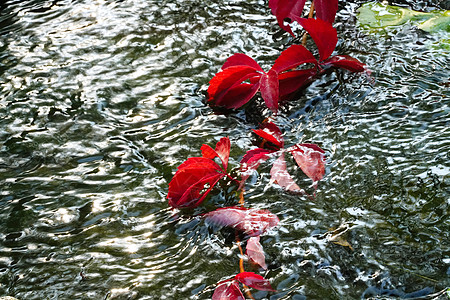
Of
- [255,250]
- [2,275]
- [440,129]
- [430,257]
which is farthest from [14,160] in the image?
[440,129]

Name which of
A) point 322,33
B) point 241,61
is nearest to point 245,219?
point 241,61

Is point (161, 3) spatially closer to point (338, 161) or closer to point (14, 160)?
point (14, 160)

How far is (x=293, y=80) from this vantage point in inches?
62.7

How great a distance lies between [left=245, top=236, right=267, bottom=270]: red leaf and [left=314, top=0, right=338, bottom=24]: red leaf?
880 mm

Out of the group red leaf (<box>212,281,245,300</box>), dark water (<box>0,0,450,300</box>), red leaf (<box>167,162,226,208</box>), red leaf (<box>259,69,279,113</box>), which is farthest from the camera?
red leaf (<box>259,69,279,113</box>)

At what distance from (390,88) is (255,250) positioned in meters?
0.83

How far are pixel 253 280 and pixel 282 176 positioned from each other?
37cm

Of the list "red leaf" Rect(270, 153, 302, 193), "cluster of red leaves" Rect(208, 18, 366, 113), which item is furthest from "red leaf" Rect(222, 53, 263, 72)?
"red leaf" Rect(270, 153, 302, 193)

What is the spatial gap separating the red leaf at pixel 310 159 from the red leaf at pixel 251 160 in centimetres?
9

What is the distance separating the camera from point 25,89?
5.43 ft

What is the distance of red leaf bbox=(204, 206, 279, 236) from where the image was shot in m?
1.13

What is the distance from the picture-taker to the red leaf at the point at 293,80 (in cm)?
157

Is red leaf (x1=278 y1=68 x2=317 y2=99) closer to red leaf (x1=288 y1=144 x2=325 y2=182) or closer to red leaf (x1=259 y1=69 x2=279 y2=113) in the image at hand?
red leaf (x1=259 y1=69 x2=279 y2=113)

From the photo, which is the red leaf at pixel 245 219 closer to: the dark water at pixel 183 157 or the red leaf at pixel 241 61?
the dark water at pixel 183 157
